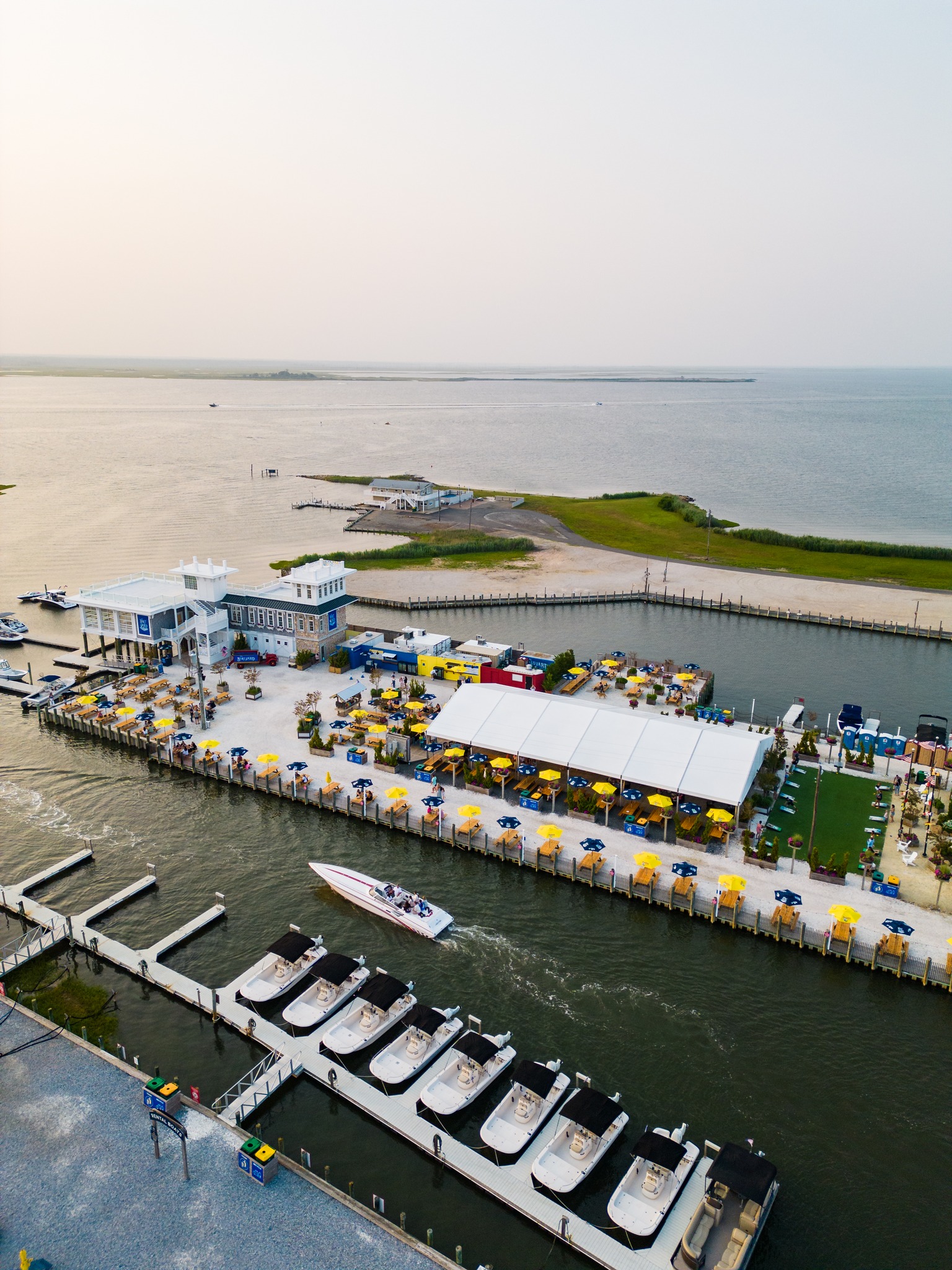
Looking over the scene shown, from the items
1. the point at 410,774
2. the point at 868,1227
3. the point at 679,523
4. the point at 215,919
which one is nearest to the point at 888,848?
the point at 868,1227

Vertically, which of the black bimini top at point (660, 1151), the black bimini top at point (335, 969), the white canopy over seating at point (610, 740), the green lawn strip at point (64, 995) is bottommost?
the green lawn strip at point (64, 995)

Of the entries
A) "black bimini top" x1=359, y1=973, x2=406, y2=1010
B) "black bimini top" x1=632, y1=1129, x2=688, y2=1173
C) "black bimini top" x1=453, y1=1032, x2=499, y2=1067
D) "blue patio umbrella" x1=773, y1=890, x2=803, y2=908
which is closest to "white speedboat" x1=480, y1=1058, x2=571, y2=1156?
"black bimini top" x1=453, y1=1032, x2=499, y2=1067

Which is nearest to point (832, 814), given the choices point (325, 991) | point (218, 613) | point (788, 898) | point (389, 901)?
Answer: point (788, 898)

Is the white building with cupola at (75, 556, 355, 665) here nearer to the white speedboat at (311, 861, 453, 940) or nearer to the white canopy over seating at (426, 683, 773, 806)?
the white canopy over seating at (426, 683, 773, 806)

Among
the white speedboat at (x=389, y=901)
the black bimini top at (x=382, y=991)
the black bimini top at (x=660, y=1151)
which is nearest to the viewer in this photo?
the black bimini top at (x=660, y=1151)

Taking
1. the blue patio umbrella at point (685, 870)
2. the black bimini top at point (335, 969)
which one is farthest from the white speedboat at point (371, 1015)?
the blue patio umbrella at point (685, 870)

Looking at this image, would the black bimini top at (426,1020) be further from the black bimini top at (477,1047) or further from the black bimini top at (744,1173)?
the black bimini top at (744,1173)
